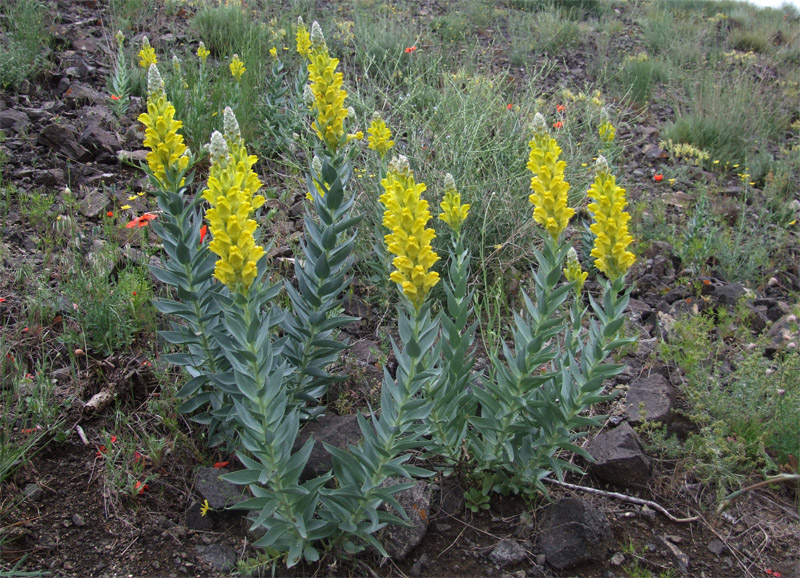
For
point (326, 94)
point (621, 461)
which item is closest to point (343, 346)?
point (326, 94)

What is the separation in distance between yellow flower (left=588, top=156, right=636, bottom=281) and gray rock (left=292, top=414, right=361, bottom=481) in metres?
1.13

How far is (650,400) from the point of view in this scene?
2.82 metres

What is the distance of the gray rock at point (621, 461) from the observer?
8.04ft

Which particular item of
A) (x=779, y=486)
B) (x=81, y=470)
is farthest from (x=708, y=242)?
(x=81, y=470)

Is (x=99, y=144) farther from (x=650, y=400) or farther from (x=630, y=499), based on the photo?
(x=630, y=499)

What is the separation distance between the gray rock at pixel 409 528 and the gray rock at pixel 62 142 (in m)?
3.43

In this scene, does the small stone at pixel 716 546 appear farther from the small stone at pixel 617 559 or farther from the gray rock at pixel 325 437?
the gray rock at pixel 325 437

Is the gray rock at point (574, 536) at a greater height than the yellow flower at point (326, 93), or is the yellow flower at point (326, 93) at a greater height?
the yellow flower at point (326, 93)

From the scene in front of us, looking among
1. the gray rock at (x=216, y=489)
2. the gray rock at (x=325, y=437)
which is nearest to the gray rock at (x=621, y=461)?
the gray rock at (x=325, y=437)

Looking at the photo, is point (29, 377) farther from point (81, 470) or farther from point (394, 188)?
point (394, 188)

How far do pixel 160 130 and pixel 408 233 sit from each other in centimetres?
99

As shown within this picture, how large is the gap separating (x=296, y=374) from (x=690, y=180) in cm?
460

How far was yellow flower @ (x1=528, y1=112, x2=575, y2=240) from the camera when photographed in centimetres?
195

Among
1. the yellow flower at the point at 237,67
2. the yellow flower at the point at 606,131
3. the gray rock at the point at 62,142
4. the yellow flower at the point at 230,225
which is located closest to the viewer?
Answer: the yellow flower at the point at 230,225
